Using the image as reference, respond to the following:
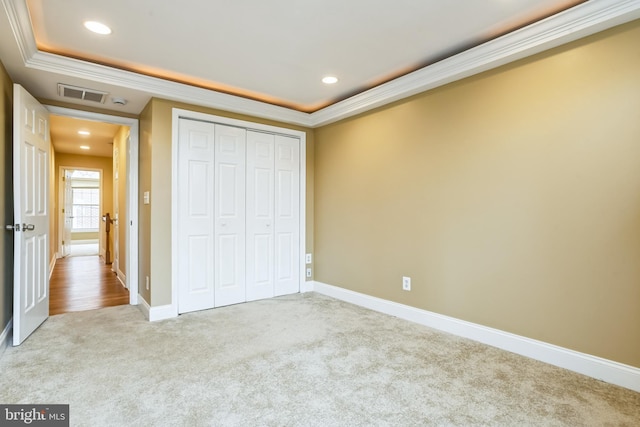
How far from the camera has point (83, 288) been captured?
15.8 ft

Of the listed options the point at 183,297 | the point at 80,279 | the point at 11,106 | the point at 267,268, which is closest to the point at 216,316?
the point at 183,297

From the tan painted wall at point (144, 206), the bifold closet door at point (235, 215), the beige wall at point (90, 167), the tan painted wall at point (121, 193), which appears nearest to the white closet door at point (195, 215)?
the bifold closet door at point (235, 215)

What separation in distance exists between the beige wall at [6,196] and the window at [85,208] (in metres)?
9.30

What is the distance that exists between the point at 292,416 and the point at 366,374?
65 cm

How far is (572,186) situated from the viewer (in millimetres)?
2270

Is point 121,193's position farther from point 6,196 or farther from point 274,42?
point 274,42

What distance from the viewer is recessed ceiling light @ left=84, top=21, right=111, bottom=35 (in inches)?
92.3

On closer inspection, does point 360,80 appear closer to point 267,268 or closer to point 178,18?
point 178,18

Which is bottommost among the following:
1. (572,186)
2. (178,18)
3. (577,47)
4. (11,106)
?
(572,186)

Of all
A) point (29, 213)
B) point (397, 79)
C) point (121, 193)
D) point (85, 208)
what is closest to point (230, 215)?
point (29, 213)

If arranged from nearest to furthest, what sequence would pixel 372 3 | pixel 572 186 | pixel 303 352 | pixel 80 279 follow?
A: 1. pixel 372 3
2. pixel 572 186
3. pixel 303 352
4. pixel 80 279

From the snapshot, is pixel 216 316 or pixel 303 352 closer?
pixel 303 352

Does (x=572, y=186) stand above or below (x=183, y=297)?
above

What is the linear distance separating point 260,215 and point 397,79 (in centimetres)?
223
